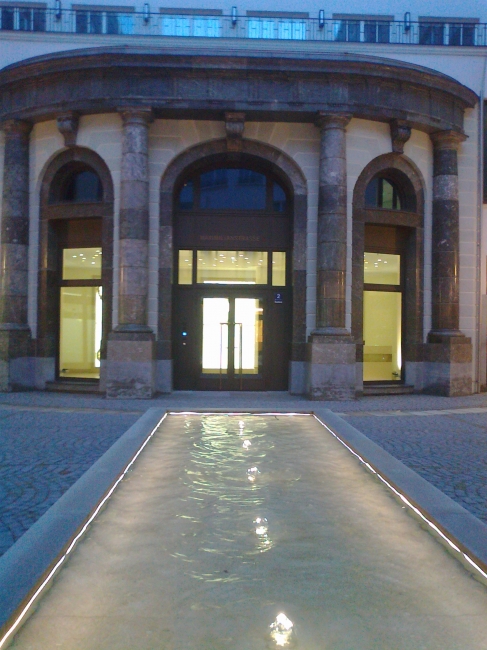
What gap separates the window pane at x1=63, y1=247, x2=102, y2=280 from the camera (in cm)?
1505

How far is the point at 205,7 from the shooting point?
55.0 ft

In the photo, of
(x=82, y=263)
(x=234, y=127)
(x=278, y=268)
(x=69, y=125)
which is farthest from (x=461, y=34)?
(x=82, y=263)

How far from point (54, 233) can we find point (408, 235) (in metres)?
8.51

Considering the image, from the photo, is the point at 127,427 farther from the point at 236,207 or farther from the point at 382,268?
the point at 382,268

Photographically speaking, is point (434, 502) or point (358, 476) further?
point (358, 476)

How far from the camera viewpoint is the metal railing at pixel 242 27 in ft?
52.2

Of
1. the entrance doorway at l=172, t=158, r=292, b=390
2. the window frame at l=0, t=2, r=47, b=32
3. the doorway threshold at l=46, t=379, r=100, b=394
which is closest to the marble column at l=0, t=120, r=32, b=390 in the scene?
the doorway threshold at l=46, t=379, r=100, b=394

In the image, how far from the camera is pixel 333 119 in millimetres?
13648

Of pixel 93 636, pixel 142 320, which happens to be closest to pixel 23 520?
pixel 93 636

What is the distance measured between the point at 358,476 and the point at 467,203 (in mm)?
10802

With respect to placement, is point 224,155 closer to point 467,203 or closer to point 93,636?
point 467,203

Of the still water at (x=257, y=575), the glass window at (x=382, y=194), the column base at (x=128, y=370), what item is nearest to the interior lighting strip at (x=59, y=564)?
the still water at (x=257, y=575)

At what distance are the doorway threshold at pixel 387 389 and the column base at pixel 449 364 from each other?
0.49 meters

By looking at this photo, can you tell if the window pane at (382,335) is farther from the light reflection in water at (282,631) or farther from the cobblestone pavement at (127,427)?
the light reflection in water at (282,631)
